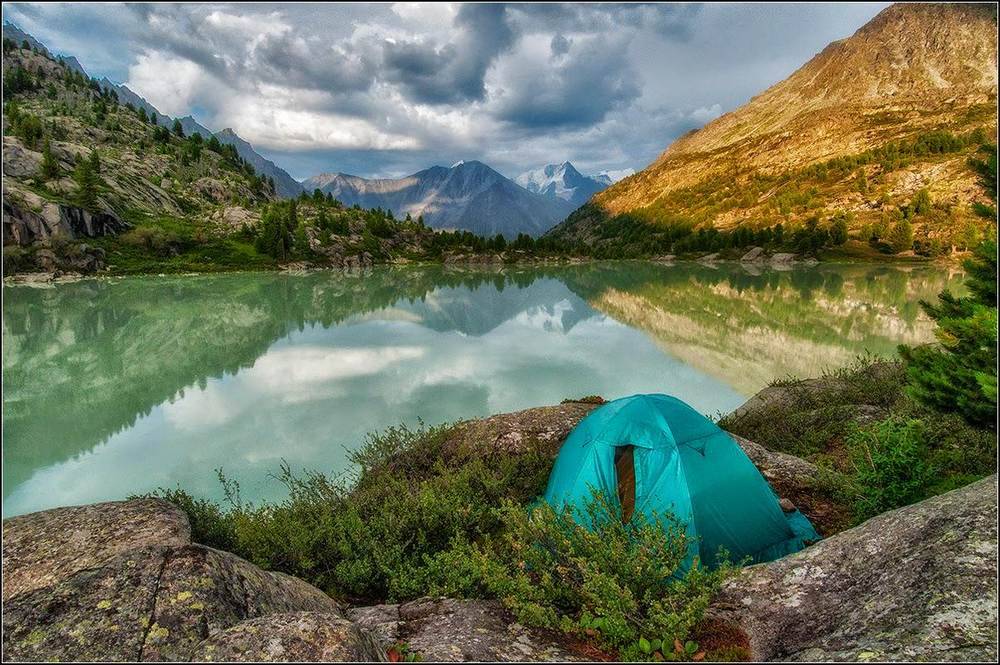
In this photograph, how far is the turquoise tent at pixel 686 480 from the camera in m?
11.7

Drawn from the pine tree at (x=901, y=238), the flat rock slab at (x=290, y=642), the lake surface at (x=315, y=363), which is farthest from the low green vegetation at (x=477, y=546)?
the pine tree at (x=901, y=238)

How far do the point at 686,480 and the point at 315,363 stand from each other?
1096 inches

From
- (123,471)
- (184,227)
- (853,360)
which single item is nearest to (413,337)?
(123,471)

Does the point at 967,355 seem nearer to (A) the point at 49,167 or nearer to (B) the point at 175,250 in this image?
(B) the point at 175,250

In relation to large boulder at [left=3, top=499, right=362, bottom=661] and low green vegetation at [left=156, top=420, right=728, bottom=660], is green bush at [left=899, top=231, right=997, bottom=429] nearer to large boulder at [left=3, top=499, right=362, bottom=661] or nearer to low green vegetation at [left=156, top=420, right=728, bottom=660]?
low green vegetation at [left=156, top=420, right=728, bottom=660]

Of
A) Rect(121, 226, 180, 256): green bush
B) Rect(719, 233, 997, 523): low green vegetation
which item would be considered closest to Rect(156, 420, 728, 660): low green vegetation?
Rect(719, 233, 997, 523): low green vegetation

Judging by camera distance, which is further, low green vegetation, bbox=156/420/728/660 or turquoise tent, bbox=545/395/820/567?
turquoise tent, bbox=545/395/820/567

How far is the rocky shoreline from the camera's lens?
6.30 meters

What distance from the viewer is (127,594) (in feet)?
23.5

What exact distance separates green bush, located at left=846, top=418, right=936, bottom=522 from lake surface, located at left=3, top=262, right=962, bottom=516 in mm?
13457

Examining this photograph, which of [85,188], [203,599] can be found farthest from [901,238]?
[85,188]

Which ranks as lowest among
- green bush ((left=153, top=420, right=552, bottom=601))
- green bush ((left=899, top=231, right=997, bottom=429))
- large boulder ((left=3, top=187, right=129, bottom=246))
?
green bush ((left=153, top=420, right=552, bottom=601))

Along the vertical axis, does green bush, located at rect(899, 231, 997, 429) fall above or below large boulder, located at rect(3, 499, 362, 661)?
above

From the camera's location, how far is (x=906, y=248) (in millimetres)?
144000
